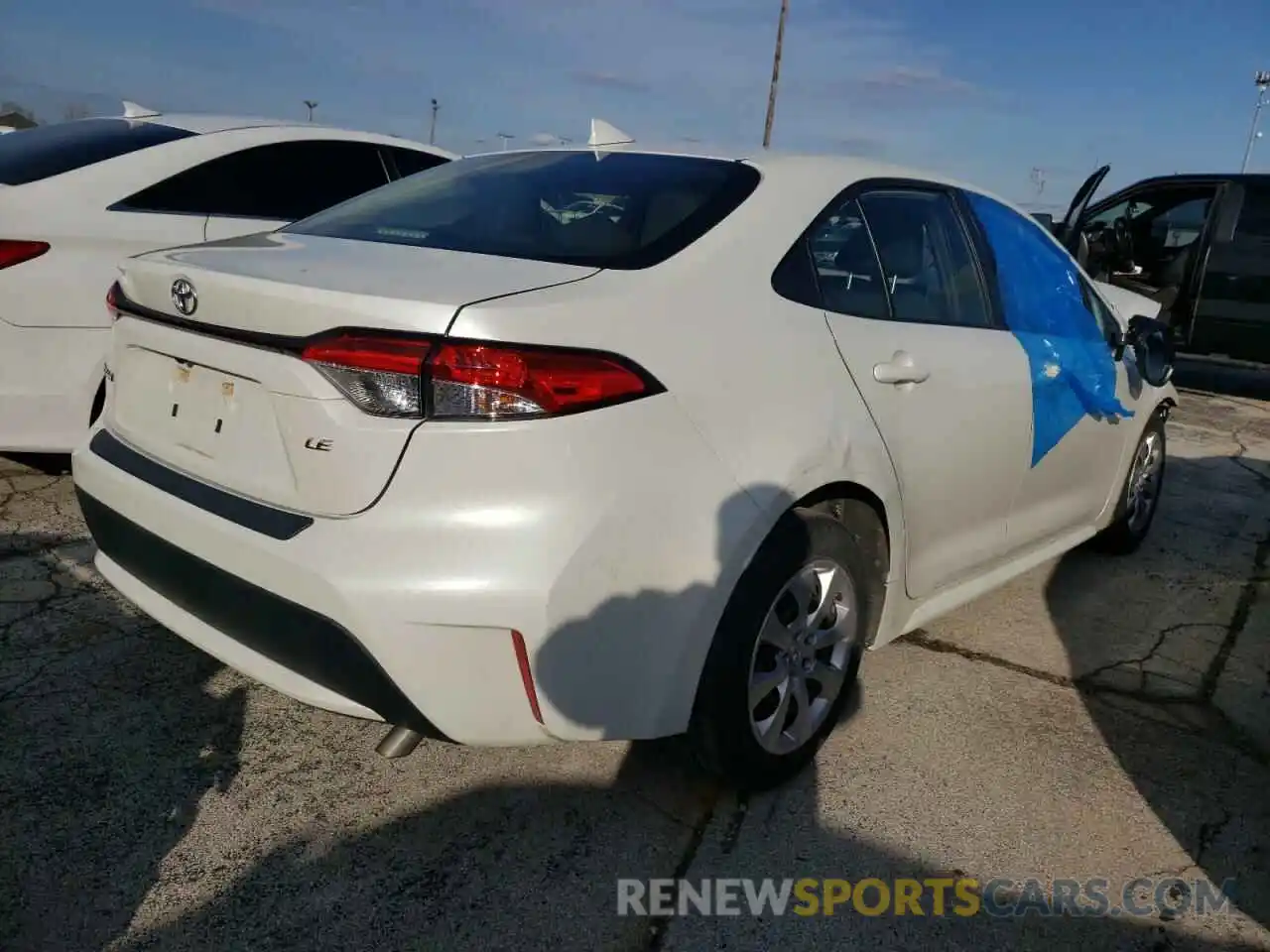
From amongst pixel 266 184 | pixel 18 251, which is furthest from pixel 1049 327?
pixel 18 251

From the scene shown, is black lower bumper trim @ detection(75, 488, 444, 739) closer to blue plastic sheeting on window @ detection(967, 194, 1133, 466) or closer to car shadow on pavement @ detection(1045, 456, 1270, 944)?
car shadow on pavement @ detection(1045, 456, 1270, 944)

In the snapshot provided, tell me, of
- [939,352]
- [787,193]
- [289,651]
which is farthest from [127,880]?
[939,352]

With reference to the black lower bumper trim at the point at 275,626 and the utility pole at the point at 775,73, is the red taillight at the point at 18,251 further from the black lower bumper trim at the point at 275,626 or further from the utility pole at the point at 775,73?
the utility pole at the point at 775,73

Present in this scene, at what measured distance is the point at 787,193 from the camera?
7.72 feet

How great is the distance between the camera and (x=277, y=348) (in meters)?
1.83

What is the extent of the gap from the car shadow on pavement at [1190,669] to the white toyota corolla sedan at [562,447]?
0.76 meters

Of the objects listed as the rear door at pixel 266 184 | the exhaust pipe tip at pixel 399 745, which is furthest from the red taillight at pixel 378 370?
the rear door at pixel 266 184

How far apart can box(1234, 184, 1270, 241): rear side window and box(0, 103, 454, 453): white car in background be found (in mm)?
7398

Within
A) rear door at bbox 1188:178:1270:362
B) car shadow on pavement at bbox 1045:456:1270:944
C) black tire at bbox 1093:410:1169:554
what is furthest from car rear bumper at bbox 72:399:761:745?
rear door at bbox 1188:178:1270:362

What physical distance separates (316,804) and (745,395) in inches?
54.1

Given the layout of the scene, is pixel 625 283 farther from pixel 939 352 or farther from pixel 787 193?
pixel 939 352

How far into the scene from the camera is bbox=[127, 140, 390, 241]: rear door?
395cm

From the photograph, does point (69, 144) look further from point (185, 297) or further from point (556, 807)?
point (556, 807)

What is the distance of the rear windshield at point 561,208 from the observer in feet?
A: 6.95
